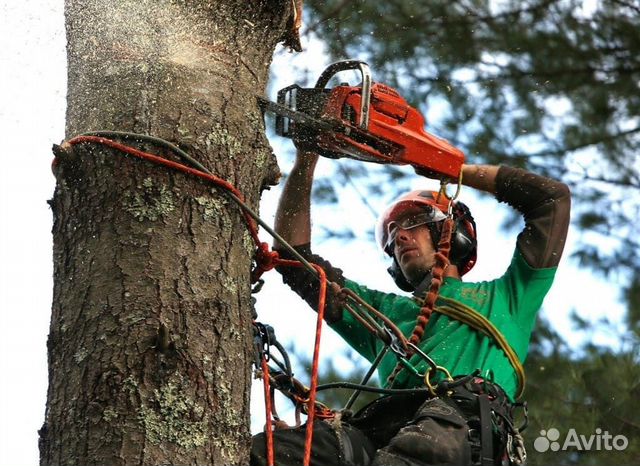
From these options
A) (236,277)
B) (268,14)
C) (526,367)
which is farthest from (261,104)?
(526,367)

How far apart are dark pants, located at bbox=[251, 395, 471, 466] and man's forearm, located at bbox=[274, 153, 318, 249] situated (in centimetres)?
83

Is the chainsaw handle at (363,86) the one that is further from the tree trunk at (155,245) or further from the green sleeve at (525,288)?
the green sleeve at (525,288)

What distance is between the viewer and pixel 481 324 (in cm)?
350

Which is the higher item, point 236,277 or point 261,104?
point 261,104

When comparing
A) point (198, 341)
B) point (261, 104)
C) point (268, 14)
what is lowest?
point (198, 341)

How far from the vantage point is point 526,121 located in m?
5.23

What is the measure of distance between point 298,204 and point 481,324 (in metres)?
0.86

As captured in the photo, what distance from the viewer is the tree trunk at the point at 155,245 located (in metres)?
2.20

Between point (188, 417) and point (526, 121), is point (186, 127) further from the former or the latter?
point (526, 121)

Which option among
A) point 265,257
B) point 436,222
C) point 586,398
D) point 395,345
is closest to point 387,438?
point 395,345

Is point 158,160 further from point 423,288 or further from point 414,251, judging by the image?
point 414,251

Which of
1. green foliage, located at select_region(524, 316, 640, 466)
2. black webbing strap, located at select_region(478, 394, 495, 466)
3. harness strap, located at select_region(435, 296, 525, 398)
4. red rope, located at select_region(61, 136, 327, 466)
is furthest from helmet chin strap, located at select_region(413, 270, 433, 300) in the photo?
green foliage, located at select_region(524, 316, 640, 466)

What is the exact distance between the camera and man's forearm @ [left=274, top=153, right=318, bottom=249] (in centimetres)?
398

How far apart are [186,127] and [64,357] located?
22.9 inches
